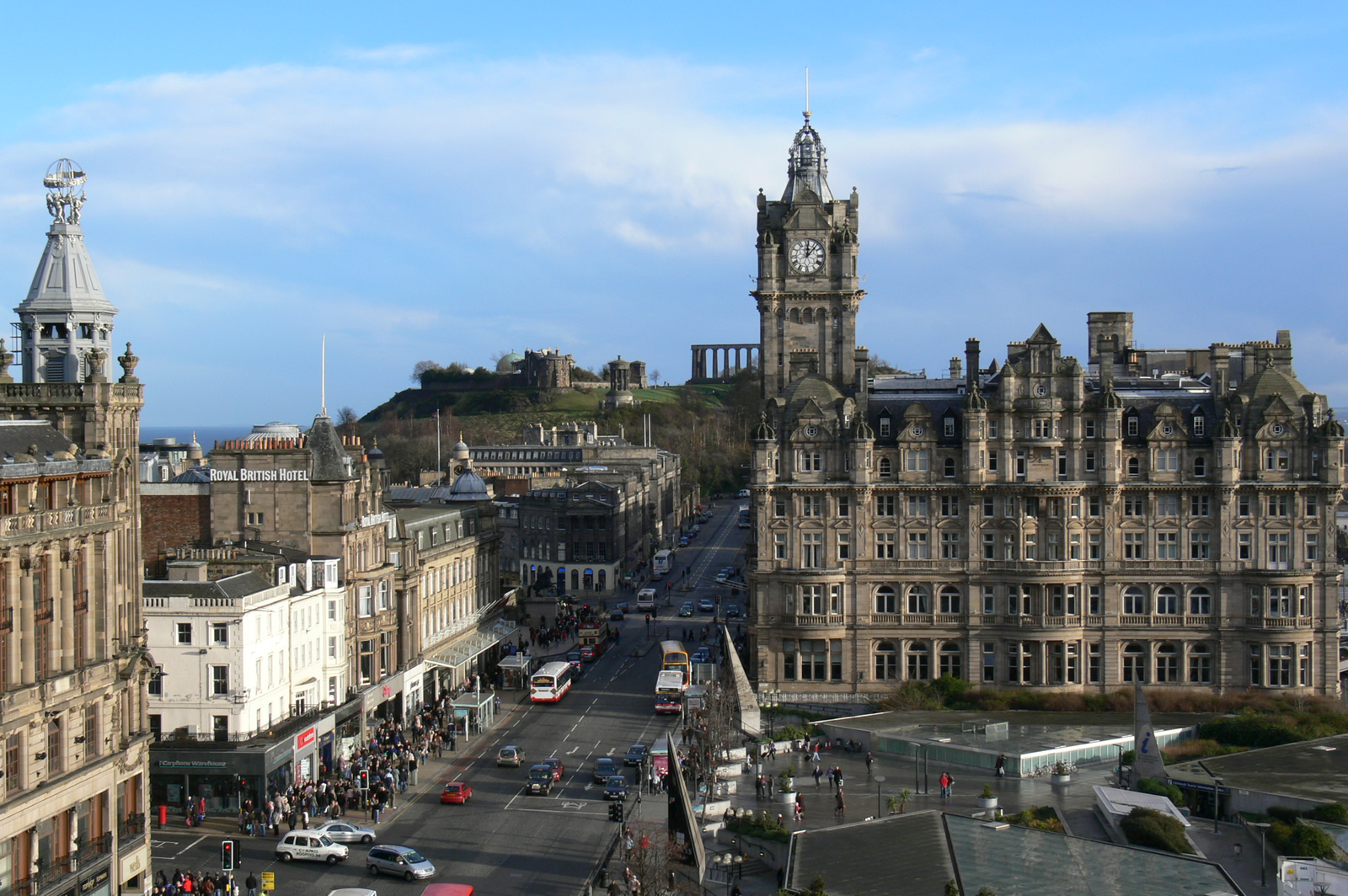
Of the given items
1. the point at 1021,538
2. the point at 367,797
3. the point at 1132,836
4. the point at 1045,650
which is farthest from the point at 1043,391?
the point at 367,797

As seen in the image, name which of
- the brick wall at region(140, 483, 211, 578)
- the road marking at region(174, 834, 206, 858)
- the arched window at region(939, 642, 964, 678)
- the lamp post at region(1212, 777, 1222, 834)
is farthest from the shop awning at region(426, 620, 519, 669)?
the lamp post at region(1212, 777, 1222, 834)

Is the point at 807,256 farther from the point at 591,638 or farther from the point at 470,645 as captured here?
the point at 470,645

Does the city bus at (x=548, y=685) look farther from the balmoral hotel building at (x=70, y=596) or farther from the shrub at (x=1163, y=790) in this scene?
the shrub at (x=1163, y=790)

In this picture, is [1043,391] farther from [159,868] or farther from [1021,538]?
[159,868]

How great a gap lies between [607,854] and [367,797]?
1313 cm

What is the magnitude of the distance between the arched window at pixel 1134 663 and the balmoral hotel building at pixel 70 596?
168 feet

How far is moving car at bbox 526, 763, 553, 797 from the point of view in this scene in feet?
209

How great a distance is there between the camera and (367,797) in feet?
204

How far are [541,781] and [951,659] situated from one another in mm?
26896

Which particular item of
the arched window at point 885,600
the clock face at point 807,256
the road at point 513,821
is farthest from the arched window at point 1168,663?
the clock face at point 807,256

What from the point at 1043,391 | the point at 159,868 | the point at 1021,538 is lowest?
the point at 159,868

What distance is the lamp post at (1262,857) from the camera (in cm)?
4853

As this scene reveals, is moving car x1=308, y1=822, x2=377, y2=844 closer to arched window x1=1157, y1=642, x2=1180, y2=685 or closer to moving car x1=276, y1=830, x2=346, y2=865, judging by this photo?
moving car x1=276, y1=830, x2=346, y2=865

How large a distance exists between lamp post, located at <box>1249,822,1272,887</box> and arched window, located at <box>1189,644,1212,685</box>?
26.0m
